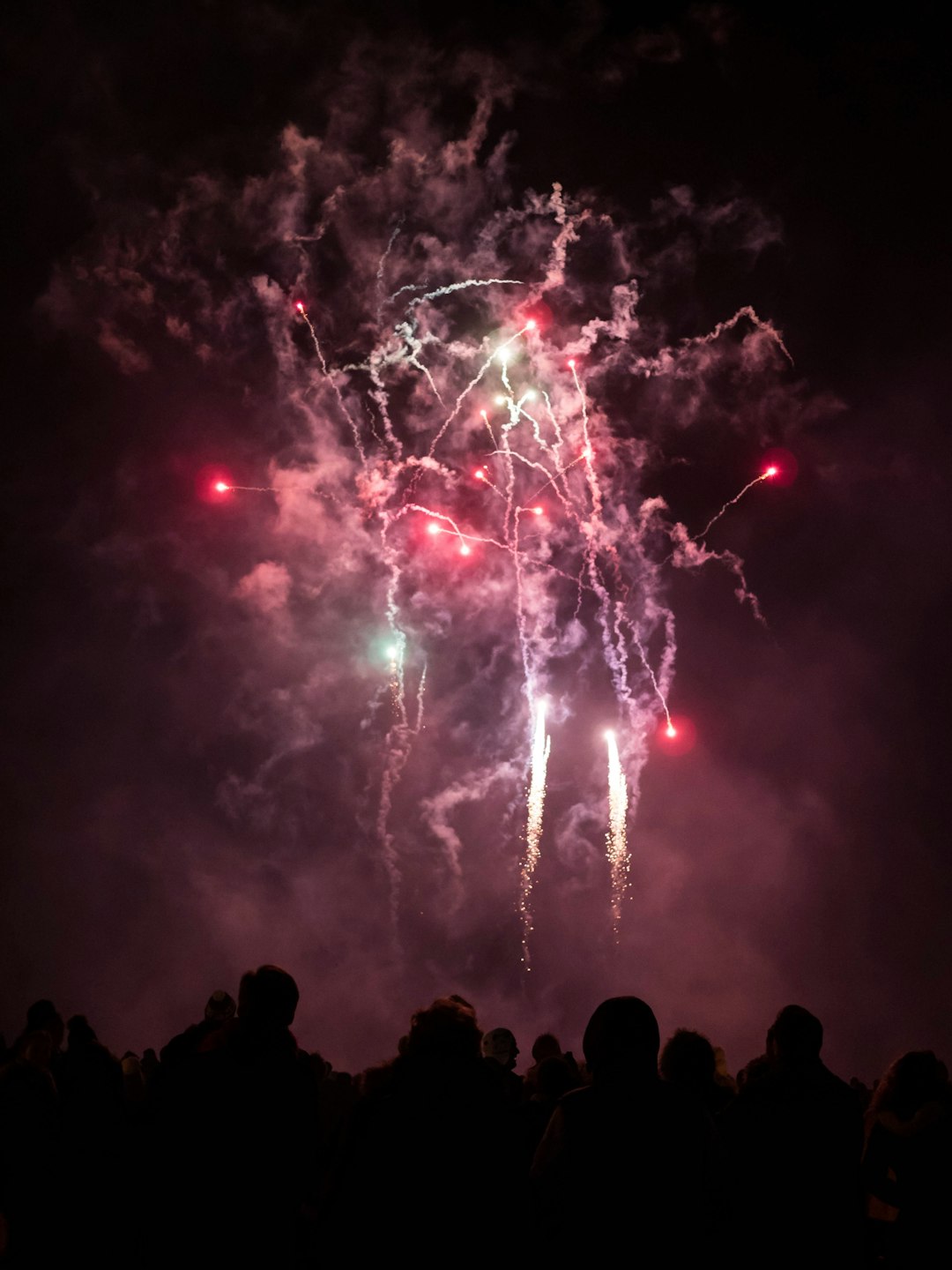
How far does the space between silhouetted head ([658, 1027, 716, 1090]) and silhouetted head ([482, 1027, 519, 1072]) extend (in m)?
2.01

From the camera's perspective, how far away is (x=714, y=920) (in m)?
24.6

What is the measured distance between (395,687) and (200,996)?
9977 millimetres

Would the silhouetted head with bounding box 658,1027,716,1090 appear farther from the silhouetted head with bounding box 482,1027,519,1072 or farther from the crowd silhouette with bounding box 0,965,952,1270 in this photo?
A: the silhouetted head with bounding box 482,1027,519,1072

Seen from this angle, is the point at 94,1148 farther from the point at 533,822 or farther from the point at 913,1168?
the point at 533,822

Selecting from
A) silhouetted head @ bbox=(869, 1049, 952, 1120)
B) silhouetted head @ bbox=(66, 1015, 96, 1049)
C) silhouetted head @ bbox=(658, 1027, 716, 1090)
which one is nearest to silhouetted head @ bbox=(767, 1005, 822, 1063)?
silhouetted head @ bbox=(869, 1049, 952, 1120)

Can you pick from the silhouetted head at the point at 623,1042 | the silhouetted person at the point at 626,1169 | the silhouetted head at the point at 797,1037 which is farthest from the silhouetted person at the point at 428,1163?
the silhouetted head at the point at 797,1037

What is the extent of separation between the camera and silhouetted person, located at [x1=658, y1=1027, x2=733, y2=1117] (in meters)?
3.62

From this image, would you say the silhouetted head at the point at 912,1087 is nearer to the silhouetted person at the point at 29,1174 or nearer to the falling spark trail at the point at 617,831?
the silhouetted person at the point at 29,1174

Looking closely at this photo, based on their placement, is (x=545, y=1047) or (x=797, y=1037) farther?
(x=545, y=1047)

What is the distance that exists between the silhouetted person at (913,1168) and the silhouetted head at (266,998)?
7.39 ft

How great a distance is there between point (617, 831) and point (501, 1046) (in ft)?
68.9

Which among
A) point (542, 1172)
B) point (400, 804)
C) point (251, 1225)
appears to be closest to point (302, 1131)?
point (251, 1225)

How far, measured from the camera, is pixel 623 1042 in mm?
2266

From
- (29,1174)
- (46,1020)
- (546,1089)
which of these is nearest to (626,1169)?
(546,1089)
